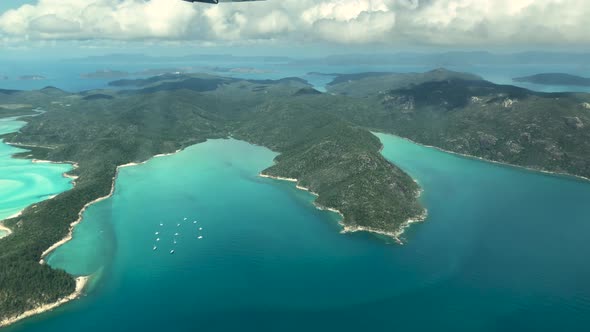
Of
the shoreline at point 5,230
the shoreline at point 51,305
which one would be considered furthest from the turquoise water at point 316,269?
the shoreline at point 5,230

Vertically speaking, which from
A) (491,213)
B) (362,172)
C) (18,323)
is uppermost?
(362,172)

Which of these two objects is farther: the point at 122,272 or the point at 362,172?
the point at 362,172

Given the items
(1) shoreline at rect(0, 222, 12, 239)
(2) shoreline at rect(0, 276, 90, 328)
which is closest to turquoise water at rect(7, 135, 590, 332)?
(2) shoreline at rect(0, 276, 90, 328)

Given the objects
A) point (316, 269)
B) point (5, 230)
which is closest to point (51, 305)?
point (5, 230)

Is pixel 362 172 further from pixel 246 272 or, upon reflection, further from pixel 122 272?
pixel 122 272

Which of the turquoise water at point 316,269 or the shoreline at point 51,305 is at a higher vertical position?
the turquoise water at point 316,269

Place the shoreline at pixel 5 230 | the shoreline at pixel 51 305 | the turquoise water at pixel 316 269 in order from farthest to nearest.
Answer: the shoreline at pixel 5 230 < the turquoise water at pixel 316 269 < the shoreline at pixel 51 305

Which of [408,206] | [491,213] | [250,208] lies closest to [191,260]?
[250,208]

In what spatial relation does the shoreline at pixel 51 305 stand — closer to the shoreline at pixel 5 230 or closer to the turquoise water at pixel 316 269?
the turquoise water at pixel 316 269
